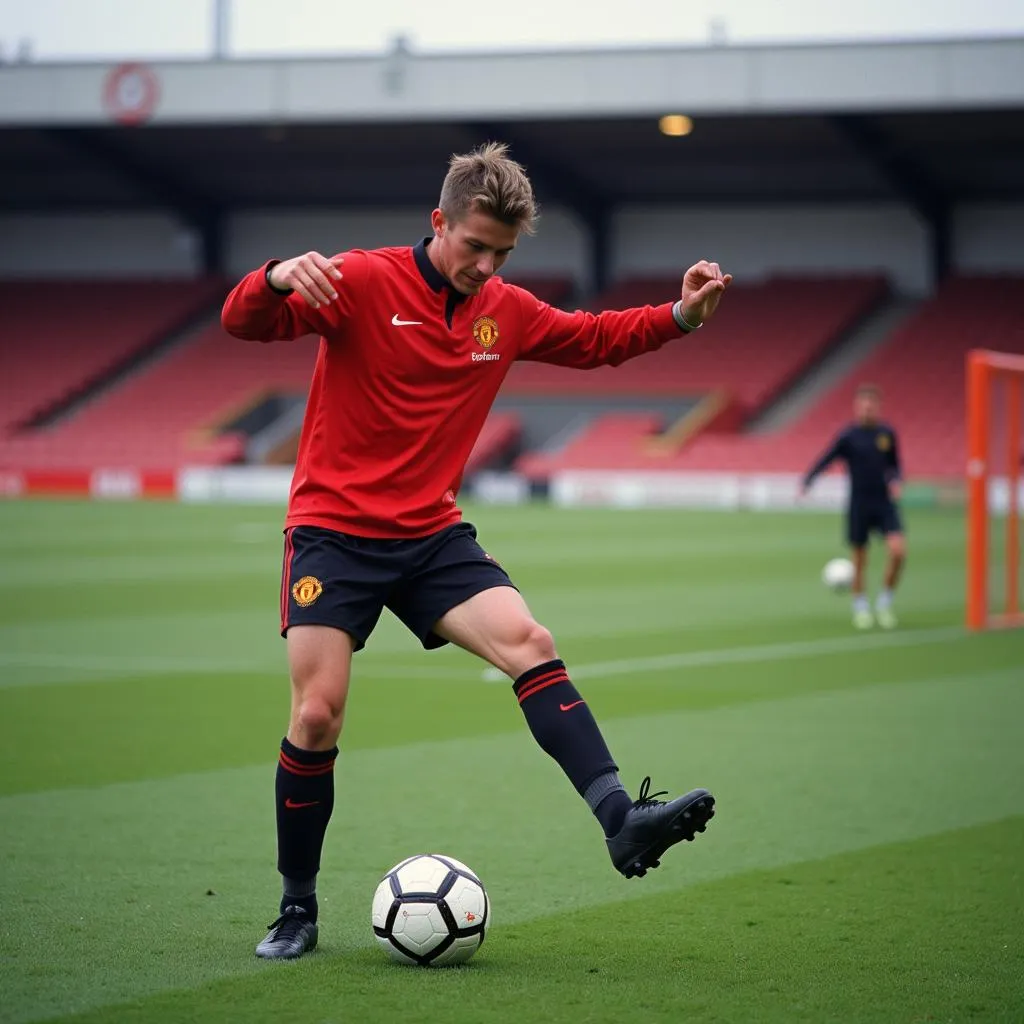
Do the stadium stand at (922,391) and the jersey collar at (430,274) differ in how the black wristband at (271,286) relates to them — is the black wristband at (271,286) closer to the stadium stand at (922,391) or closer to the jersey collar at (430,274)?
the jersey collar at (430,274)

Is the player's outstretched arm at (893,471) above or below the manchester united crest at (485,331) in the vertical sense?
above

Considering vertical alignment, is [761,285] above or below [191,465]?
above

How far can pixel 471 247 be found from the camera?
5004 mm

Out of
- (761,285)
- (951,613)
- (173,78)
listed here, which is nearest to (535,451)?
(761,285)

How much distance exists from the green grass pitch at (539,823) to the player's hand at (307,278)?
1.79 meters

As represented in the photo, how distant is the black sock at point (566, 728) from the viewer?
497 centimetres

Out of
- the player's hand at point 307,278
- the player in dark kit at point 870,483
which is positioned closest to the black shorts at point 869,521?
the player in dark kit at point 870,483

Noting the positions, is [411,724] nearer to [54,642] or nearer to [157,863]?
[157,863]

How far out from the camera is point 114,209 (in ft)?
169

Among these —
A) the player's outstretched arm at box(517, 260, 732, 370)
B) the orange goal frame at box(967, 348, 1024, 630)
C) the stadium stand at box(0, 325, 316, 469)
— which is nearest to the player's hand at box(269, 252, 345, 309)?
the player's outstretched arm at box(517, 260, 732, 370)

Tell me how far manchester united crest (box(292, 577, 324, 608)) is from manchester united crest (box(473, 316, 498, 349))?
2.79 feet

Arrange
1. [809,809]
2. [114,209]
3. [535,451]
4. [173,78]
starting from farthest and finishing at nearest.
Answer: [114,209] → [535,451] → [173,78] → [809,809]

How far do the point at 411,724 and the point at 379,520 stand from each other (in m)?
4.80

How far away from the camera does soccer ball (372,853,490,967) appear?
16.2ft
